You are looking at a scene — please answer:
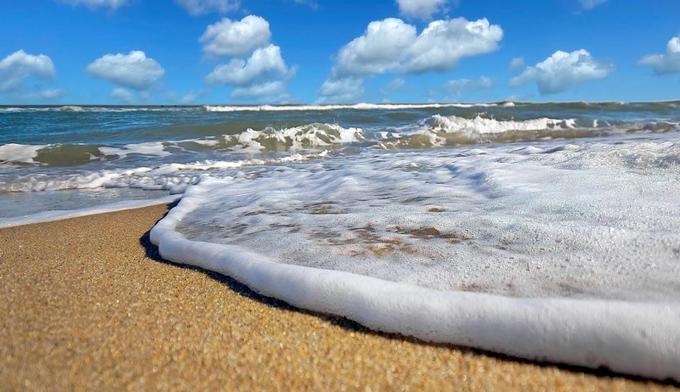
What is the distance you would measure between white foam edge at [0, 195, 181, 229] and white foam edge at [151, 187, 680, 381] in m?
2.86

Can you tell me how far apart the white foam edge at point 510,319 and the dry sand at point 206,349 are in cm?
4

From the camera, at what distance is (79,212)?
409cm

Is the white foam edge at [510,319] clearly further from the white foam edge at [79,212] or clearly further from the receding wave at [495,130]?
the receding wave at [495,130]

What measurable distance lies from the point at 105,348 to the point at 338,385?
659mm

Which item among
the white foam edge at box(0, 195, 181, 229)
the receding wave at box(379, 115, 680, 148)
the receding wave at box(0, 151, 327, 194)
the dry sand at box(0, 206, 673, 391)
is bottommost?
the white foam edge at box(0, 195, 181, 229)

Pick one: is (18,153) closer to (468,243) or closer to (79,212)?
(79,212)

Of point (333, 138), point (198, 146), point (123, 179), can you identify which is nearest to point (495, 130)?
point (333, 138)

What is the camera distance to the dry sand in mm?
1177

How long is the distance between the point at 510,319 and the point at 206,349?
81 cm

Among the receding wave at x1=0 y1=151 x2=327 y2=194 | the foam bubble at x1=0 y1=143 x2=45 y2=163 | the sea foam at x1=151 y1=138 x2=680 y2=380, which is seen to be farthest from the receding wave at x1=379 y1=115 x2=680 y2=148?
the sea foam at x1=151 y1=138 x2=680 y2=380

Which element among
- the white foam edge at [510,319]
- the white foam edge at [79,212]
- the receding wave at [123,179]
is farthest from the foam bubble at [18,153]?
the white foam edge at [510,319]

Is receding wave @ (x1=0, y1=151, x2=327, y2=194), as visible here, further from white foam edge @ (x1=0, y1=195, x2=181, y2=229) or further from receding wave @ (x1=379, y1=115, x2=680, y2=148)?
receding wave @ (x1=379, y1=115, x2=680, y2=148)

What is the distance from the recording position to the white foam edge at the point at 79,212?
380 cm

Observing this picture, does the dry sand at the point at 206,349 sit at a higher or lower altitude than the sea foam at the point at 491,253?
lower
